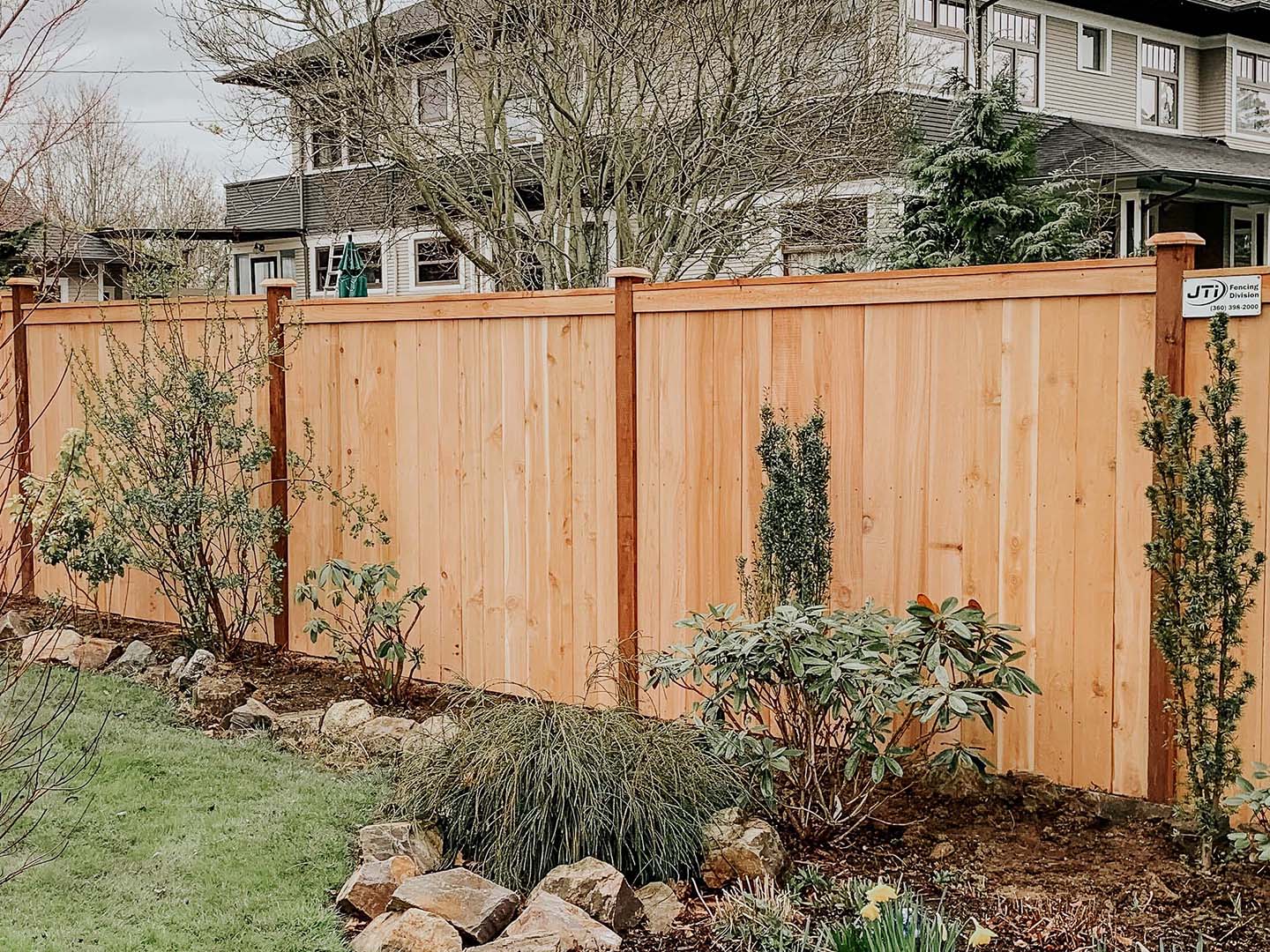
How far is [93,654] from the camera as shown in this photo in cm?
643

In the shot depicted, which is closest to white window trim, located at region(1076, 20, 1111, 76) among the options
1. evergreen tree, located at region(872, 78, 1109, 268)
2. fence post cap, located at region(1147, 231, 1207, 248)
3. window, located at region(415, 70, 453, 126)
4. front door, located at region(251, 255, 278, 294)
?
evergreen tree, located at region(872, 78, 1109, 268)

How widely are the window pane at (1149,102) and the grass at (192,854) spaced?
19.9 metres

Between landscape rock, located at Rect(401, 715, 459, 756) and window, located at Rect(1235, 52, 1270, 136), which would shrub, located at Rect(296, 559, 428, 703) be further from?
window, located at Rect(1235, 52, 1270, 136)

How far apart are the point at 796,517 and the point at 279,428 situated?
2.99 meters

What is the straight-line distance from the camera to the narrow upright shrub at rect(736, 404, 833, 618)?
14.9 ft

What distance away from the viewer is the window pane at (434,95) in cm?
1084

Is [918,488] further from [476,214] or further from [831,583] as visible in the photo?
[476,214]

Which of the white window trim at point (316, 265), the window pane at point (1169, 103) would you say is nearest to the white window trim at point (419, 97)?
the white window trim at point (316, 265)

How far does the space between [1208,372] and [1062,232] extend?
26.7 feet

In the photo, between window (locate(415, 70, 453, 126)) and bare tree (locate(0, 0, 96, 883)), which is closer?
bare tree (locate(0, 0, 96, 883))

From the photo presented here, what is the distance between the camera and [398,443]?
237 inches

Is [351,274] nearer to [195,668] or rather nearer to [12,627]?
[12,627]

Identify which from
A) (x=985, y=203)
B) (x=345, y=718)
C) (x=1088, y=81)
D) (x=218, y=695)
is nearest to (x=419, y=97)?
(x=985, y=203)

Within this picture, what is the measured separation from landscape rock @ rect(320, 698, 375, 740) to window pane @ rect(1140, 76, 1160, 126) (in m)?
19.5
